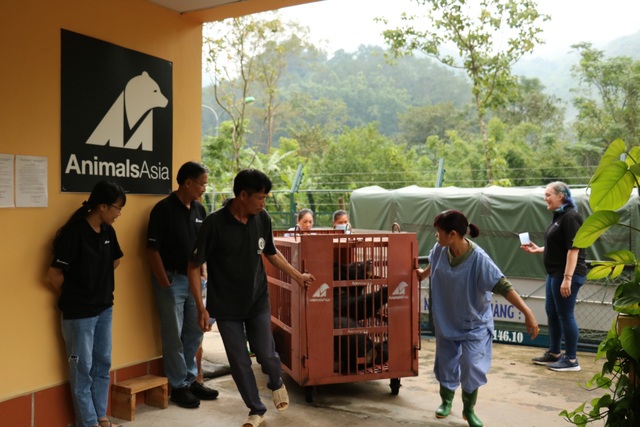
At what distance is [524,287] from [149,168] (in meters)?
5.64

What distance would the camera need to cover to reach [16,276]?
425cm

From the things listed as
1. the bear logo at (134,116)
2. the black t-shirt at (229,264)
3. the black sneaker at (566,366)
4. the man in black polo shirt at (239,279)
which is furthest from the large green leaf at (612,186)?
the black sneaker at (566,366)

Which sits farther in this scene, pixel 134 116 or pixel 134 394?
pixel 134 116

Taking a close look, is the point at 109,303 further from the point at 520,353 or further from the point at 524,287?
the point at 524,287

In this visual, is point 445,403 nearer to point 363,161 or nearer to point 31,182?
point 31,182

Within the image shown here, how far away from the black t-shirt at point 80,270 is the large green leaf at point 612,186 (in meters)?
3.18

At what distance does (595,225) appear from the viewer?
2.91 metres

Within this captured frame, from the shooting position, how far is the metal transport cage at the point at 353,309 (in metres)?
5.32

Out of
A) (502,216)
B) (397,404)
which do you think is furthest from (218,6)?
(502,216)

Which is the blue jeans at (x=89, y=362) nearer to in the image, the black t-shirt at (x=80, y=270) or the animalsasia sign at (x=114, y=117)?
the black t-shirt at (x=80, y=270)

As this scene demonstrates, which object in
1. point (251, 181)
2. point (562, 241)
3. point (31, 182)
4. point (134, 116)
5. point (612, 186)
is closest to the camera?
point (612, 186)

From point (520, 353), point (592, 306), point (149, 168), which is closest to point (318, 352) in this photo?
point (149, 168)

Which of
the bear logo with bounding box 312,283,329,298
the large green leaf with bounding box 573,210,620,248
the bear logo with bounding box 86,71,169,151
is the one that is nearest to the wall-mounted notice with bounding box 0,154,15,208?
the bear logo with bounding box 86,71,169,151

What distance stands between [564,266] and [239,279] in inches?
147
